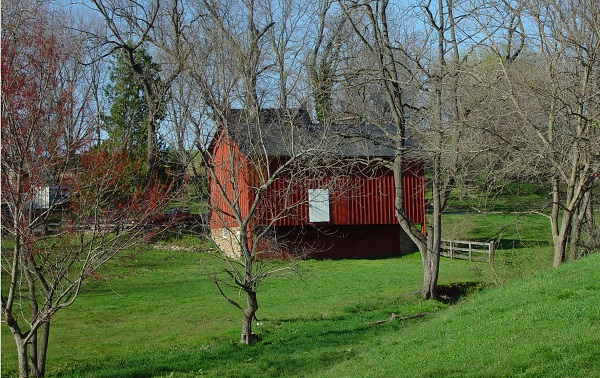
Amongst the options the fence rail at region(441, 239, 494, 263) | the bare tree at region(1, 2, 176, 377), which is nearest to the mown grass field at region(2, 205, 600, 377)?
the bare tree at region(1, 2, 176, 377)

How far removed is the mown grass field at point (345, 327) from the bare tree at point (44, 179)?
6.36ft

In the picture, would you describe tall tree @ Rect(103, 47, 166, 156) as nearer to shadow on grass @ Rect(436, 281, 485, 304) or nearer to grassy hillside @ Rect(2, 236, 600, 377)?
grassy hillside @ Rect(2, 236, 600, 377)

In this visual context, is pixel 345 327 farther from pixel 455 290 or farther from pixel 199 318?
pixel 455 290

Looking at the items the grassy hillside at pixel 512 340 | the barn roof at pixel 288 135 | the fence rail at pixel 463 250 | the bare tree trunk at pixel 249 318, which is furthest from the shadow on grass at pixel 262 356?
the fence rail at pixel 463 250

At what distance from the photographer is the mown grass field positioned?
6492 mm

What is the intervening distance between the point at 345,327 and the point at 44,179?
7085 millimetres

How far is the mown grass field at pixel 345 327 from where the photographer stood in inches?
256

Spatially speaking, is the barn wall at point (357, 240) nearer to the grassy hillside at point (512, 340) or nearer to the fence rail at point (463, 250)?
the fence rail at point (463, 250)

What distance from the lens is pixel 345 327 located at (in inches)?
506

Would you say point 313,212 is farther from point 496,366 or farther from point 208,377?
point 496,366

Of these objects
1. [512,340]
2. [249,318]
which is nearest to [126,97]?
[249,318]

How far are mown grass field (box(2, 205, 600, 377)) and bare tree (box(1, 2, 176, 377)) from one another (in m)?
1.94

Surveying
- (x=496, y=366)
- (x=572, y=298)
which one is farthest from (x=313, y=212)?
(x=496, y=366)

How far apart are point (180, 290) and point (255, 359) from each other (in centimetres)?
916
